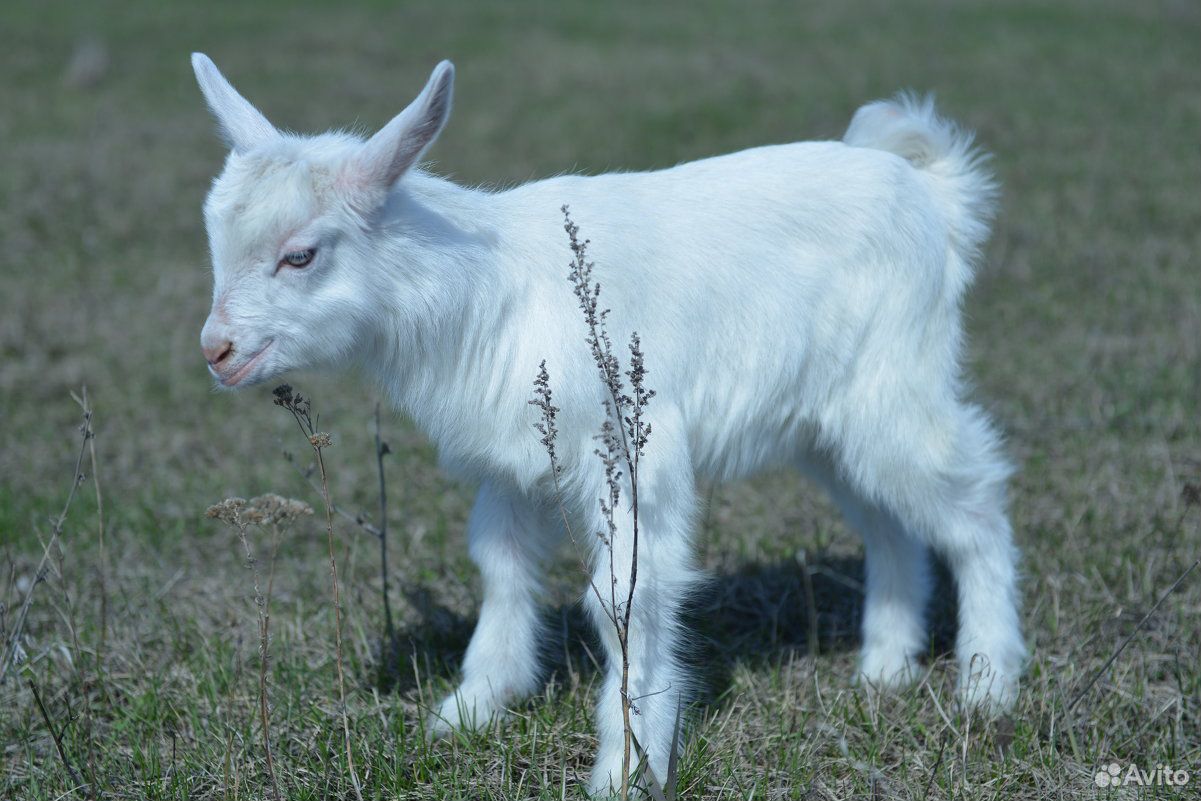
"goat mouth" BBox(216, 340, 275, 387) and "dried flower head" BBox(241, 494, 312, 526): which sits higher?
"goat mouth" BBox(216, 340, 275, 387)

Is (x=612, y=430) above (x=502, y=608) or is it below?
above

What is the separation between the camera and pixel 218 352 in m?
2.69

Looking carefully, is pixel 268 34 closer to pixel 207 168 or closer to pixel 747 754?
pixel 207 168

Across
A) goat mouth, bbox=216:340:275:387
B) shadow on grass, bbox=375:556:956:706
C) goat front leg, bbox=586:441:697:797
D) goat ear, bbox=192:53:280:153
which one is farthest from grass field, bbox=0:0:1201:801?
goat mouth, bbox=216:340:275:387

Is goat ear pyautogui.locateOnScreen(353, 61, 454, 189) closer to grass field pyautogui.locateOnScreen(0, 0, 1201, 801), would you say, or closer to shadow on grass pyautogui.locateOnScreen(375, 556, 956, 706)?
grass field pyautogui.locateOnScreen(0, 0, 1201, 801)

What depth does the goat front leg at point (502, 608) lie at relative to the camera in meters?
3.50

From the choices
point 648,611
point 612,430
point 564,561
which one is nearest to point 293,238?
point 612,430

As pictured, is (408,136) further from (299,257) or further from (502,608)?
(502,608)

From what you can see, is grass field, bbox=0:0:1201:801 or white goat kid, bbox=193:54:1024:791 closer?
white goat kid, bbox=193:54:1024:791

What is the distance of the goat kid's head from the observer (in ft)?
8.72

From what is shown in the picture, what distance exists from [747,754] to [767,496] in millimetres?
1995

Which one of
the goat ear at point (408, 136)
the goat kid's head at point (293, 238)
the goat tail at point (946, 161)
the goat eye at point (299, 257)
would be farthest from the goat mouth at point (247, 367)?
the goat tail at point (946, 161)

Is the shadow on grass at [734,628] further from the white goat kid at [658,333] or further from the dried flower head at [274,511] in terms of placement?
the dried flower head at [274,511]

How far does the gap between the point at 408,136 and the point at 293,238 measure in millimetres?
348
